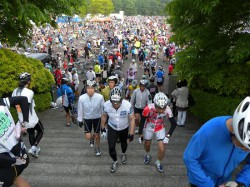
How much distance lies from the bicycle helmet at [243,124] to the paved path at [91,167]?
3.28 meters

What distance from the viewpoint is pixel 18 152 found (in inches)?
158

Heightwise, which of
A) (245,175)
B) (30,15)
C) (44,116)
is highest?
(30,15)

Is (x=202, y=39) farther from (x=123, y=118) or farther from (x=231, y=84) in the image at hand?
(x=123, y=118)

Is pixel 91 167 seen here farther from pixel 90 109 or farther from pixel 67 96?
pixel 67 96

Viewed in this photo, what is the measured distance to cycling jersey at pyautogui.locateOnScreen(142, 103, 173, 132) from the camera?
5977 millimetres

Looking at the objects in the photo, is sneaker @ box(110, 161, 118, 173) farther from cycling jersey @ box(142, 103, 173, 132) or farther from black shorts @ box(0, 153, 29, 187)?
black shorts @ box(0, 153, 29, 187)

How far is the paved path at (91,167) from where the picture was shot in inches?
220

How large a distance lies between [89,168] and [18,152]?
245 centimetres

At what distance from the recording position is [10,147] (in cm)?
385

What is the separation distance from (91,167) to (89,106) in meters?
1.41

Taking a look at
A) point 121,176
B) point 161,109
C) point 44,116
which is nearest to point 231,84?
point 161,109

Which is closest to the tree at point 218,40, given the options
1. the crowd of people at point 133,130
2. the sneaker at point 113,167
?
the crowd of people at point 133,130

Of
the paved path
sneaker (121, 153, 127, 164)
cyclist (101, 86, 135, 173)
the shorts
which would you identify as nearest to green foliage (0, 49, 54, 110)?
the paved path

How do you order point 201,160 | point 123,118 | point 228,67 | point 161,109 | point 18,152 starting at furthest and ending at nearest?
point 228,67, point 123,118, point 161,109, point 18,152, point 201,160
